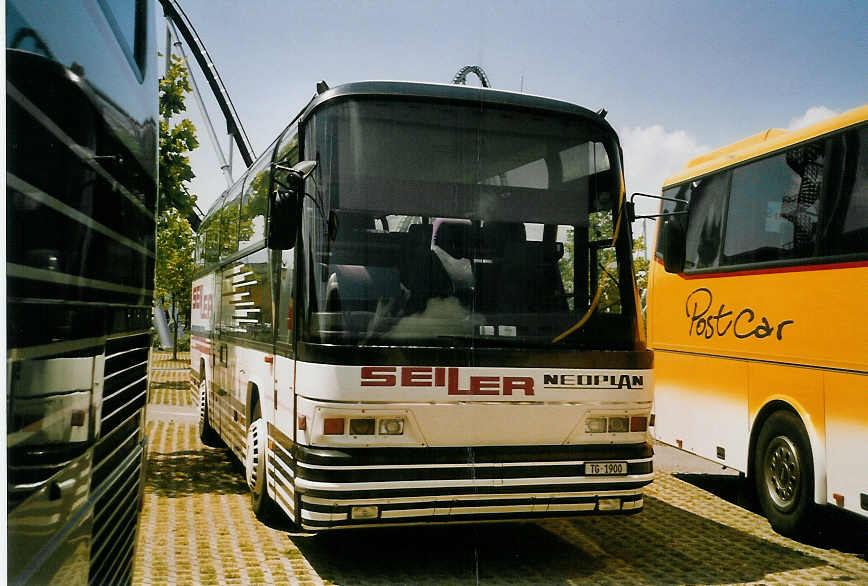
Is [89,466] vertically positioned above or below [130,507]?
above

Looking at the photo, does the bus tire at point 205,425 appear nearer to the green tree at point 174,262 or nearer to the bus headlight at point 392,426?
the green tree at point 174,262

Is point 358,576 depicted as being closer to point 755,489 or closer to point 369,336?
point 369,336

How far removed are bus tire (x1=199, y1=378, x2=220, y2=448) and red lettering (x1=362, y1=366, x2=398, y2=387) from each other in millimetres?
7015

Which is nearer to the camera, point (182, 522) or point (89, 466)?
point (89, 466)

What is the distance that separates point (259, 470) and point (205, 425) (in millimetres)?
5113

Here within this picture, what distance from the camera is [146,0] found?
3.21 meters

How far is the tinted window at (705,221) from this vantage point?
980 centimetres

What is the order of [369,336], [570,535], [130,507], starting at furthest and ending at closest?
[570,535] < [369,336] < [130,507]

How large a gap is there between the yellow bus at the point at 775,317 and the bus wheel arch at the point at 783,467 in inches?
0.5

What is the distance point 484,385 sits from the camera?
613cm

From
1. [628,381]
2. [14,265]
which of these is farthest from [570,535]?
[14,265]

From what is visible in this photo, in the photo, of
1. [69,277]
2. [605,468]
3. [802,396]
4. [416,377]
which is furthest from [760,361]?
[69,277]

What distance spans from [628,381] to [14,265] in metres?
5.41

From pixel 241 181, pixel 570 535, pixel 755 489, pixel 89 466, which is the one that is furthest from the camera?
pixel 241 181
